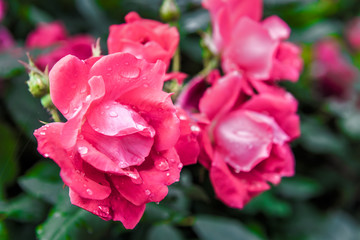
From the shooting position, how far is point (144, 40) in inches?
17.1

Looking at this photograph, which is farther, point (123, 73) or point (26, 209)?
point (26, 209)

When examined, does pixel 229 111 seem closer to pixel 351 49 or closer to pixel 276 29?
pixel 276 29

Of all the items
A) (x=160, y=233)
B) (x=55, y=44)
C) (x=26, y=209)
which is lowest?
(x=160, y=233)

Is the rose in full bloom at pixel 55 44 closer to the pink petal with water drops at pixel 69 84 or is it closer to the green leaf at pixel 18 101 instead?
the green leaf at pixel 18 101

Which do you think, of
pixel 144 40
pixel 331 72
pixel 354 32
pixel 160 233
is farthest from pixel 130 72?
pixel 354 32

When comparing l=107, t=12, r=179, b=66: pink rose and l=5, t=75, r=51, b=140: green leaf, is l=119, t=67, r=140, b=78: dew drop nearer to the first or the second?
l=107, t=12, r=179, b=66: pink rose

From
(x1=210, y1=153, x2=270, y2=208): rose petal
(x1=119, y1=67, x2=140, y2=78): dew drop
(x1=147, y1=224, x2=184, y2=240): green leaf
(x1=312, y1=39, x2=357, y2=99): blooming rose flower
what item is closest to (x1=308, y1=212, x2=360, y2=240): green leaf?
(x1=312, y1=39, x2=357, y2=99): blooming rose flower

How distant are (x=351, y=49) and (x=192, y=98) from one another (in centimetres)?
120

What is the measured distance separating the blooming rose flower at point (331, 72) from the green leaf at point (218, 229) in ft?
2.02

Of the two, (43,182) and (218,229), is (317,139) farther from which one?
(43,182)

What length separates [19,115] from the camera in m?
0.64

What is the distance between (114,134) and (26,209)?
0.90 ft

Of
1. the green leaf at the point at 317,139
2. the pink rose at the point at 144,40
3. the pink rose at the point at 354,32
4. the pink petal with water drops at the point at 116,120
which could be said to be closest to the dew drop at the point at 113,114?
the pink petal with water drops at the point at 116,120

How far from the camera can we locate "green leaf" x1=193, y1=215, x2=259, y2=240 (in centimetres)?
66
